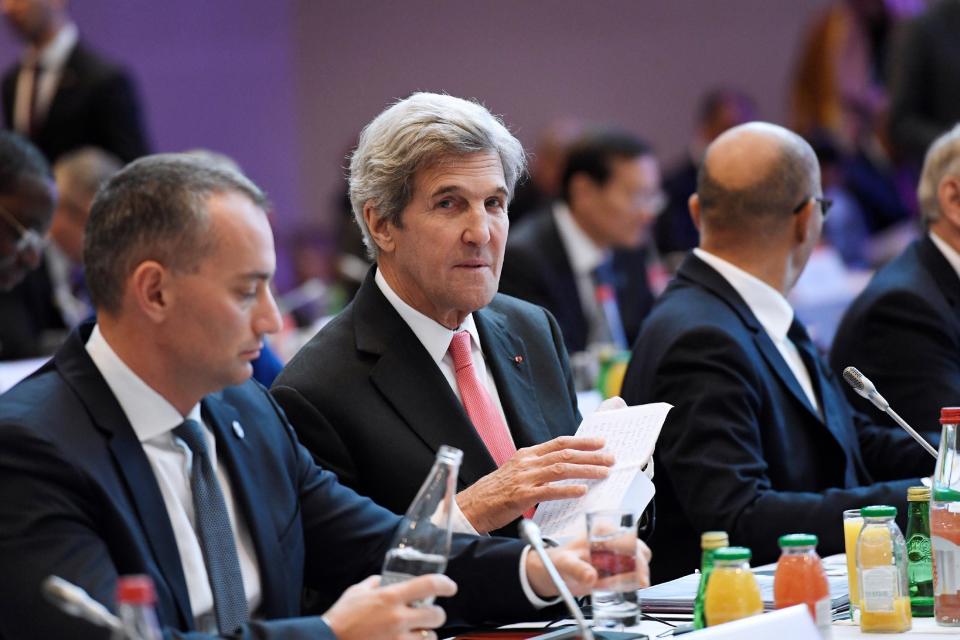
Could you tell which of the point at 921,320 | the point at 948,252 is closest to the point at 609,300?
the point at 948,252

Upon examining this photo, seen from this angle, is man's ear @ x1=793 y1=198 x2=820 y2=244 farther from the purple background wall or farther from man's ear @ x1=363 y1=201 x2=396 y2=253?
the purple background wall

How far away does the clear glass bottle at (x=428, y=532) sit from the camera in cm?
213

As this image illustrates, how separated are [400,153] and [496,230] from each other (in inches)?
10.0

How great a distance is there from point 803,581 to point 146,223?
3.67 ft

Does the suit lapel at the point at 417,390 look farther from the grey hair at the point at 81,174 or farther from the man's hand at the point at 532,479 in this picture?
the grey hair at the point at 81,174

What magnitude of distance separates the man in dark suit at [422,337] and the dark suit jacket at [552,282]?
292 centimetres

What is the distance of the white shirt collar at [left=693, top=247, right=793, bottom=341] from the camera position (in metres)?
3.62

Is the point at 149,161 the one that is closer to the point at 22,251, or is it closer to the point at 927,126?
the point at 22,251

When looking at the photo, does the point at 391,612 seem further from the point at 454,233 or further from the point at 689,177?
the point at 689,177

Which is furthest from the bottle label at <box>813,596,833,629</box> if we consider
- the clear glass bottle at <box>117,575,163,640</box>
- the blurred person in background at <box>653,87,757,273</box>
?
the blurred person in background at <box>653,87,757,273</box>

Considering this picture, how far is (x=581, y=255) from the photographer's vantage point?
6.56 meters

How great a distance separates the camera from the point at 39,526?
2143mm

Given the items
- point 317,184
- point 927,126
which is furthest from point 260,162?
point 927,126

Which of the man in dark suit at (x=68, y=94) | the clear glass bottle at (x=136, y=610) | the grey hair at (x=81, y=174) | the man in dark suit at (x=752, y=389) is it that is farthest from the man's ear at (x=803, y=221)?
the man in dark suit at (x=68, y=94)
